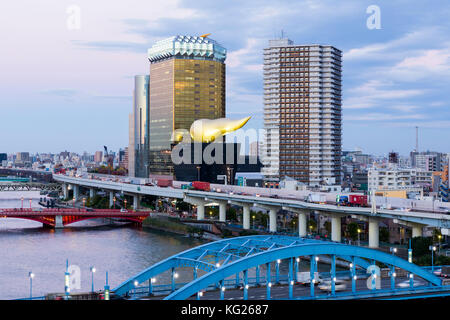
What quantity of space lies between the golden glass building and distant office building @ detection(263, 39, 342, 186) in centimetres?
1358

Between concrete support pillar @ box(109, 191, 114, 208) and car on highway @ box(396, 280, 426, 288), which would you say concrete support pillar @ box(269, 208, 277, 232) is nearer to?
car on highway @ box(396, 280, 426, 288)

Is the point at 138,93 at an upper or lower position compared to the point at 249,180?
upper

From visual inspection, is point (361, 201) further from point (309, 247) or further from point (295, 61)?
point (295, 61)

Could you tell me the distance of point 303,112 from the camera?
85000 millimetres

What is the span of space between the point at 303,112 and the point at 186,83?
68.9 ft

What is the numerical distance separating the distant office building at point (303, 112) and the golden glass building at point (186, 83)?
44.6 feet

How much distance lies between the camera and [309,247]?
19422 mm

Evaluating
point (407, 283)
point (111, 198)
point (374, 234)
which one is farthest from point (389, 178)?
point (407, 283)

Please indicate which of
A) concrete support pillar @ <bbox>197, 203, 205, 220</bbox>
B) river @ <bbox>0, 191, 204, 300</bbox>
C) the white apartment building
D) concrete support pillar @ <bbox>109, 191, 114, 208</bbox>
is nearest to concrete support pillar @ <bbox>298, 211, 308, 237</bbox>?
river @ <bbox>0, 191, 204, 300</bbox>

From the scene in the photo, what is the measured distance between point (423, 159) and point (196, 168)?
86900 mm

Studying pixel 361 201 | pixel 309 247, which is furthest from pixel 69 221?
pixel 309 247

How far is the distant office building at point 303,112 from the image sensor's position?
84062 millimetres

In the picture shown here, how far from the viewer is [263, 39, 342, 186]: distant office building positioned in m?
84.1

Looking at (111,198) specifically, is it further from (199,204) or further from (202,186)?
(199,204)
